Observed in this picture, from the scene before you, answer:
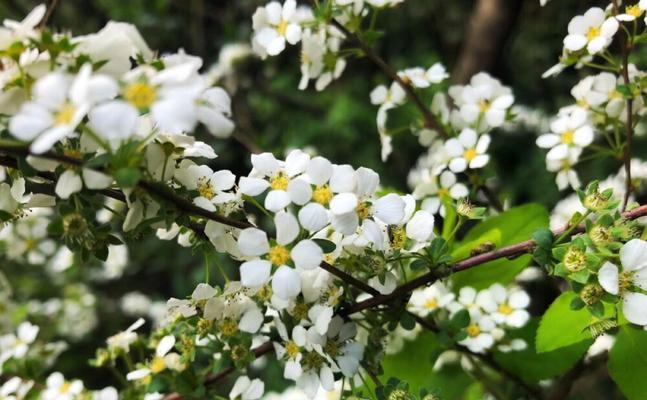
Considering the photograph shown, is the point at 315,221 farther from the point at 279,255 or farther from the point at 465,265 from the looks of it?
the point at 465,265

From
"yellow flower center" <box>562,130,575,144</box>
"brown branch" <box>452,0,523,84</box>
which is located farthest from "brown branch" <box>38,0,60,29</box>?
"brown branch" <box>452,0,523,84</box>

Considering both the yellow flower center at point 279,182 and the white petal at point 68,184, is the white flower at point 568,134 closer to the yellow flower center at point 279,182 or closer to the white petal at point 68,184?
the yellow flower center at point 279,182

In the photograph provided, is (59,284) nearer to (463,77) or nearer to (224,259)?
(224,259)

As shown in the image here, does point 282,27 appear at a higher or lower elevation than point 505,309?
higher

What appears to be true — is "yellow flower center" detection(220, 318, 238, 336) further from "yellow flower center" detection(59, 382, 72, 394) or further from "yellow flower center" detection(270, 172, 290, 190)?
"yellow flower center" detection(59, 382, 72, 394)

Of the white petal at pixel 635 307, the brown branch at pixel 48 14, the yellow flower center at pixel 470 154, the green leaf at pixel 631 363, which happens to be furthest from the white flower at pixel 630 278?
the brown branch at pixel 48 14

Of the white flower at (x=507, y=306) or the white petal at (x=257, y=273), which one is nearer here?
the white petal at (x=257, y=273)

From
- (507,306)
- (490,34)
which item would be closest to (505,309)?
(507,306)
